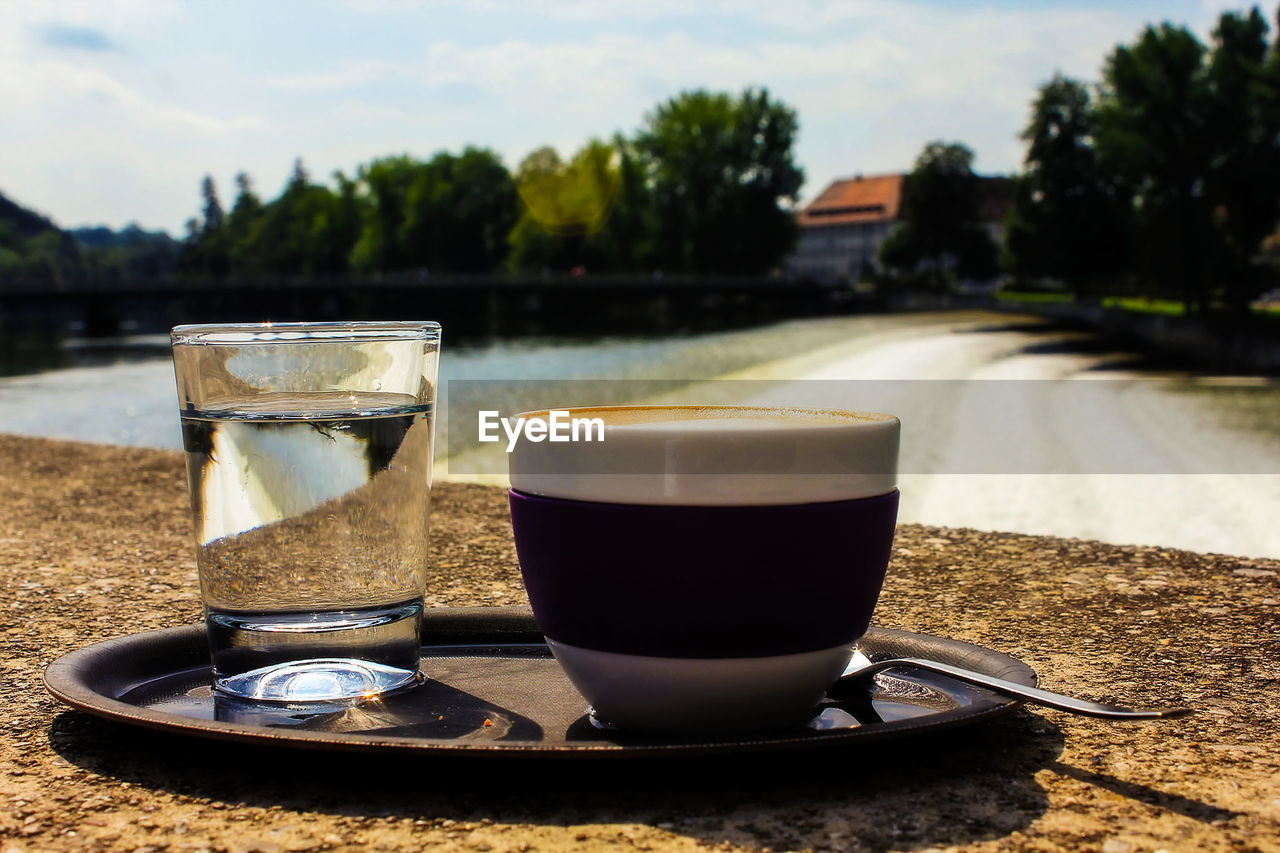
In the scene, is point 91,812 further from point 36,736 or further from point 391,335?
point 391,335

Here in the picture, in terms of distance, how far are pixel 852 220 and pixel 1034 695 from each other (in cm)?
9973

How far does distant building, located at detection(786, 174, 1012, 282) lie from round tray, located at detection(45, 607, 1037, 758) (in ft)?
305

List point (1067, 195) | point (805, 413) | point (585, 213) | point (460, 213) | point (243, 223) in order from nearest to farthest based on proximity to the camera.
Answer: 1. point (805, 413)
2. point (1067, 195)
3. point (585, 213)
4. point (460, 213)
5. point (243, 223)

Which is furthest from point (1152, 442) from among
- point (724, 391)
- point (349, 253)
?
point (349, 253)

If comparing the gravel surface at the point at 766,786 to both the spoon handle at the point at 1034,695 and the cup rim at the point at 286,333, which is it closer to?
the spoon handle at the point at 1034,695

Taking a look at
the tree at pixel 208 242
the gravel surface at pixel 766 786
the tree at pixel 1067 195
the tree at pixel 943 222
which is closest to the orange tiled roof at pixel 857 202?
the tree at pixel 943 222

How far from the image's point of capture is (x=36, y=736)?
1348 mm

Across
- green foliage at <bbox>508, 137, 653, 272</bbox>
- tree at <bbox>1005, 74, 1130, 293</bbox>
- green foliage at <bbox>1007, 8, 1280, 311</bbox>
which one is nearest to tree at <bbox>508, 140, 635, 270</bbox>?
green foliage at <bbox>508, 137, 653, 272</bbox>

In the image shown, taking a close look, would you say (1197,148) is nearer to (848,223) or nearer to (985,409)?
(985,409)

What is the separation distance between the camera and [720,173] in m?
60.1

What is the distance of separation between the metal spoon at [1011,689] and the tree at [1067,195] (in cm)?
5155

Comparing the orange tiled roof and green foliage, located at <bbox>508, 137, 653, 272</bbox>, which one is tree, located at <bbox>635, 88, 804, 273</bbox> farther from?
the orange tiled roof

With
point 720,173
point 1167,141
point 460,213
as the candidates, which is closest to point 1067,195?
point 1167,141

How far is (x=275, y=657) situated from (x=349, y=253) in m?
84.3
